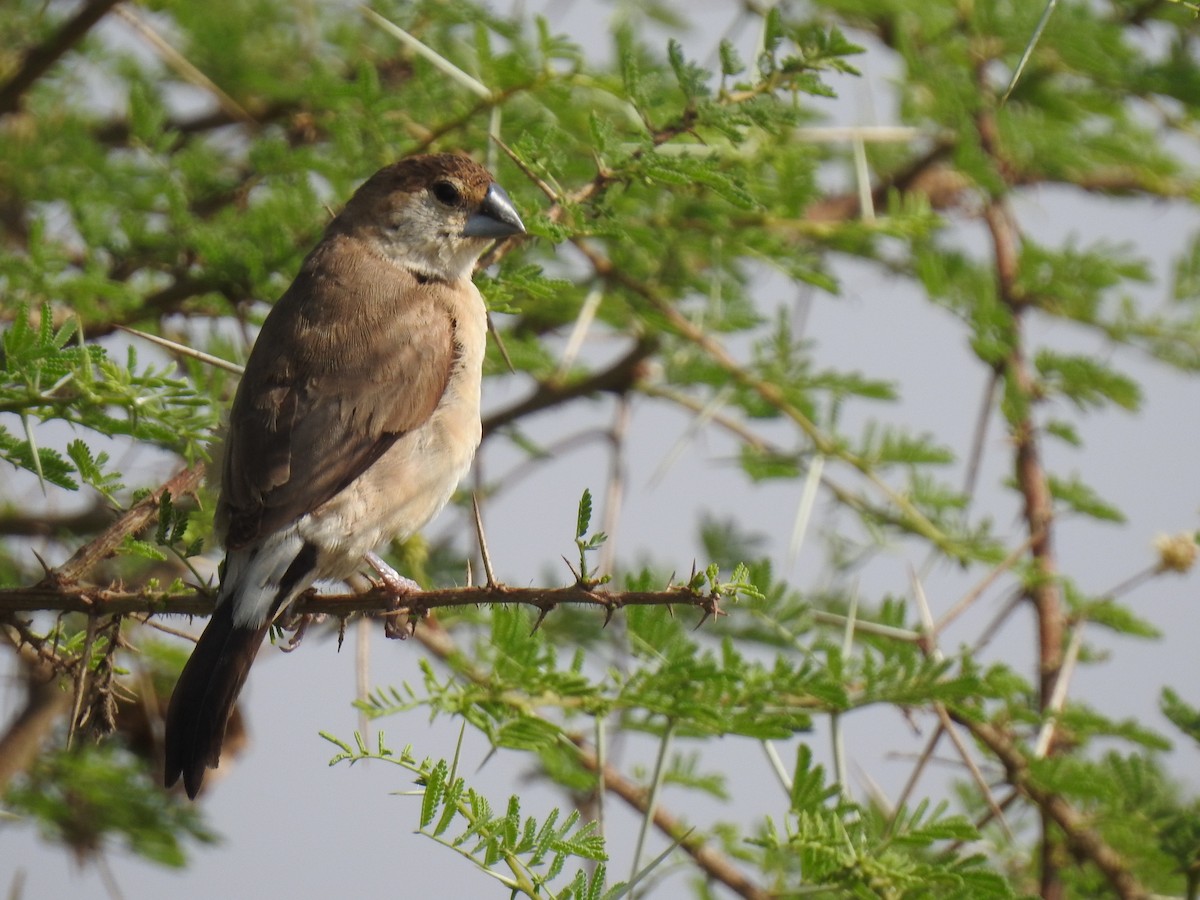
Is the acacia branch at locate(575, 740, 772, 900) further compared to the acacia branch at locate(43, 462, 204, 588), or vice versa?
the acacia branch at locate(575, 740, 772, 900)

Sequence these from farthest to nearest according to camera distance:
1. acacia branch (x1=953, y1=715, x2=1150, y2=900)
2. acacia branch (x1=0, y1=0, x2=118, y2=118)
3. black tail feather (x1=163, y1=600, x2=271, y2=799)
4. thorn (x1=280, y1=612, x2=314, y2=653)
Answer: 1. acacia branch (x1=0, y1=0, x2=118, y2=118)
2. acacia branch (x1=953, y1=715, x2=1150, y2=900)
3. thorn (x1=280, y1=612, x2=314, y2=653)
4. black tail feather (x1=163, y1=600, x2=271, y2=799)

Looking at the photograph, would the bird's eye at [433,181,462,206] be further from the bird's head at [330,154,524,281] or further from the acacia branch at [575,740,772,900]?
the acacia branch at [575,740,772,900]

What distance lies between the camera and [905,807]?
2770 millimetres

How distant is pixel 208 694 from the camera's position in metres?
2.62

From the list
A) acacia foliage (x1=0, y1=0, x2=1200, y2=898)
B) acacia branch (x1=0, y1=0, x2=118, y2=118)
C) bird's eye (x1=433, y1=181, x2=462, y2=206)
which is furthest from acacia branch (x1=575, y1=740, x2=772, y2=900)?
acacia branch (x1=0, y1=0, x2=118, y2=118)

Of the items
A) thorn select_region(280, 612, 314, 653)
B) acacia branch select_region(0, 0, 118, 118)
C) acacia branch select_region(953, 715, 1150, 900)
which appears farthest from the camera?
acacia branch select_region(0, 0, 118, 118)

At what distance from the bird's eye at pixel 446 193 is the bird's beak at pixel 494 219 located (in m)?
0.09

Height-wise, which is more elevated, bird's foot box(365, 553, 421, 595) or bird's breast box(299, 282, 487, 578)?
bird's breast box(299, 282, 487, 578)

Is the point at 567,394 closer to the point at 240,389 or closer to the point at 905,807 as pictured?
the point at 240,389

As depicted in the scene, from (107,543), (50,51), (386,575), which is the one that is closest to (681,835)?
(386,575)

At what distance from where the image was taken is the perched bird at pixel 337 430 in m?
2.65

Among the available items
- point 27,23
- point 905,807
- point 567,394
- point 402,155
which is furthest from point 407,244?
point 905,807

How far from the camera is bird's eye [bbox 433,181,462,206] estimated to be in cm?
369

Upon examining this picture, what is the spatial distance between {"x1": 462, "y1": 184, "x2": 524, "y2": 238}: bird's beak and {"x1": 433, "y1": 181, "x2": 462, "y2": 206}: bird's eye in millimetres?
87
